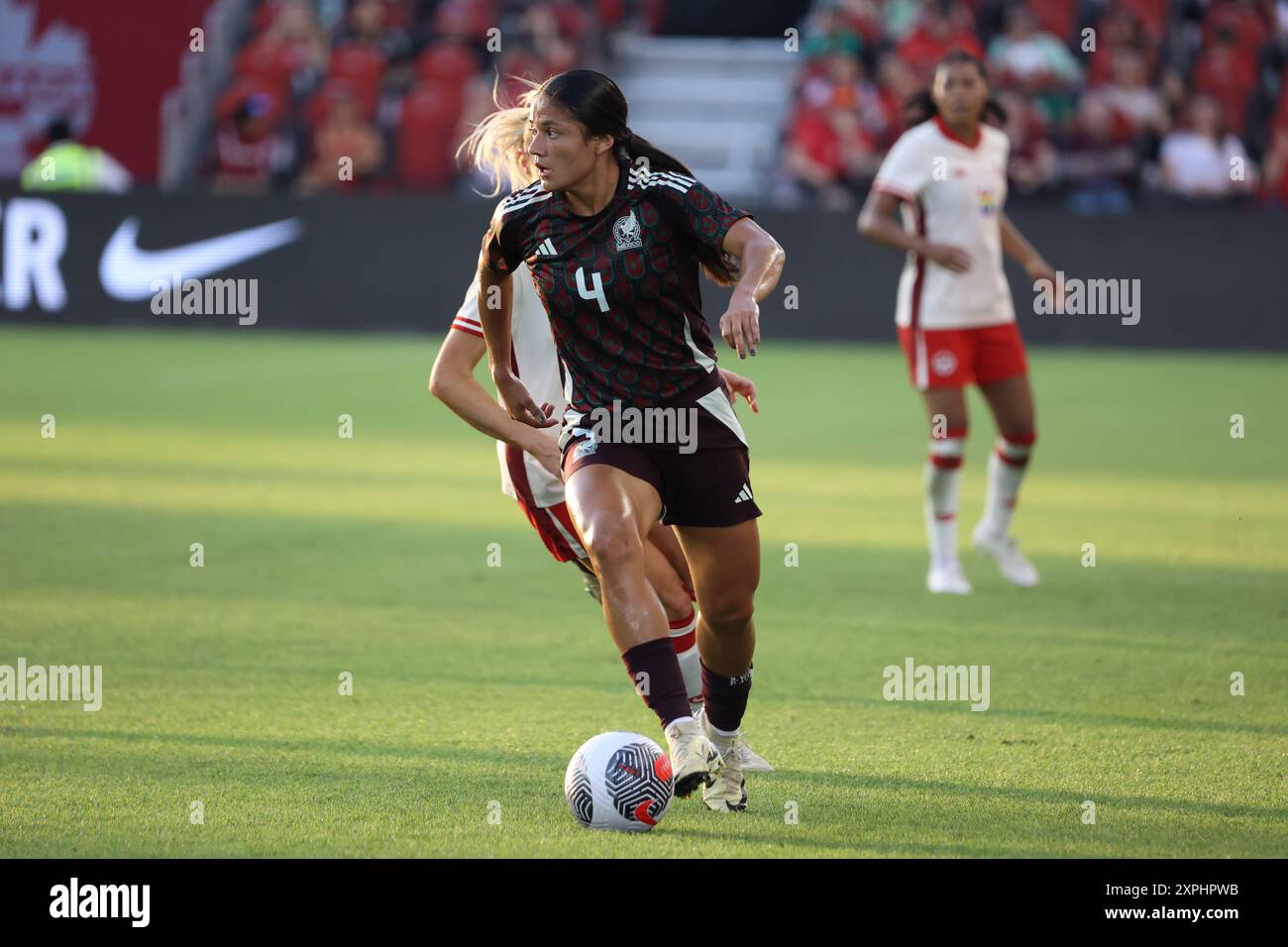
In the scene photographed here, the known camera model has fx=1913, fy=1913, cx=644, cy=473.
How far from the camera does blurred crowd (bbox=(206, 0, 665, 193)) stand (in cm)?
2350

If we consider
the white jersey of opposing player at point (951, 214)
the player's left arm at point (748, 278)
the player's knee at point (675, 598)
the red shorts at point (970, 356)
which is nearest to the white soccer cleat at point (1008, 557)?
the red shorts at point (970, 356)

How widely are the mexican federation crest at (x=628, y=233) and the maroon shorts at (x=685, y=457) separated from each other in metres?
0.44

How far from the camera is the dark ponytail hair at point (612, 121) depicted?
5066 mm

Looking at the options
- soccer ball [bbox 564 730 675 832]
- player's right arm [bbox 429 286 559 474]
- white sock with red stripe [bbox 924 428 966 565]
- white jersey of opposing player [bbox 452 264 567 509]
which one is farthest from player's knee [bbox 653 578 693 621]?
white sock with red stripe [bbox 924 428 966 565]

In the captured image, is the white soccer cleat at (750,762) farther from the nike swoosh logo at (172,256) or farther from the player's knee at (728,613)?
the nike swoosh logo at (172,256)

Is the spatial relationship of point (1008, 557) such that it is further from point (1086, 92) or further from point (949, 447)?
point (1086, 92)

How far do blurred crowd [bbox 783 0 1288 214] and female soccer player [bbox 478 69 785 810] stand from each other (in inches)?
598

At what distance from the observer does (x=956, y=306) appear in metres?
9.30

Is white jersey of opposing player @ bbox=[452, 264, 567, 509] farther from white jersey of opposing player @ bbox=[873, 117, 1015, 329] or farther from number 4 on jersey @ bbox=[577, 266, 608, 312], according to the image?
white jersey of opposing player @ bbox=[873, 117, 1015, 329]

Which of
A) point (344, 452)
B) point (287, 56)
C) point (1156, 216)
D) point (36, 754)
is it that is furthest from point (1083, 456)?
point (287, 56)

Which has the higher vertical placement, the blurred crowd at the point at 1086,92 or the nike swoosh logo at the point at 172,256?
the blurred crowd at the point at 1086,92

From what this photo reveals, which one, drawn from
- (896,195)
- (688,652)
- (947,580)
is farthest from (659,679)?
(896,195)

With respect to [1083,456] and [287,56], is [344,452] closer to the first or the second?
[1083,456]
